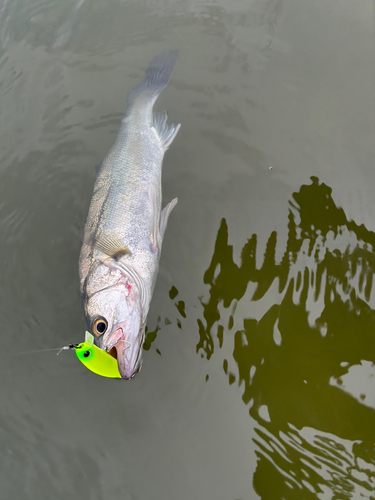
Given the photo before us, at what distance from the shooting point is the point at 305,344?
331cm

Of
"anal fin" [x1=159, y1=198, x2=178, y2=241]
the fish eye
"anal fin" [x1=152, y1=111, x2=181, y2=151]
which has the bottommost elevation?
the fish eye

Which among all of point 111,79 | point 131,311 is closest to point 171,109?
point 111,79

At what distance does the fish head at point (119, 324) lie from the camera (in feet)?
9.31

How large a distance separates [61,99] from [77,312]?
2.91 metres

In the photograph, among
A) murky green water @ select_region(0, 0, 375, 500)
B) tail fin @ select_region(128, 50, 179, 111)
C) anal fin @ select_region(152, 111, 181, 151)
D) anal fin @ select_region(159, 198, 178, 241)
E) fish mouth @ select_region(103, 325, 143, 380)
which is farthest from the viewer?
tail fin @ select_region(128, 50, 179, 111)

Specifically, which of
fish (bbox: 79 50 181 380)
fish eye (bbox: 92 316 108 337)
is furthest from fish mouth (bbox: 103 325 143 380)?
fish eye (bbox: 92 316 108 337)

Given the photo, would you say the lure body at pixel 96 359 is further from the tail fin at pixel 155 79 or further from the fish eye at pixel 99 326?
the tail fin at pixel 155 79

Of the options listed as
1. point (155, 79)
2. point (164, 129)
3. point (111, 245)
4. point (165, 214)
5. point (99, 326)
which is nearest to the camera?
point (99, 326)

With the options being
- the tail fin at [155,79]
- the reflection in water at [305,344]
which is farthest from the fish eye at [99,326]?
the tail fin at [155,79]

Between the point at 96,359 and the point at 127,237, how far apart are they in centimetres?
113

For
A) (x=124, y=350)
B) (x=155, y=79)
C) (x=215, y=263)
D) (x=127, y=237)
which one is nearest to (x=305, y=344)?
(x=215, y=263)

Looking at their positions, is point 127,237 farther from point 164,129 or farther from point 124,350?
point 164,129

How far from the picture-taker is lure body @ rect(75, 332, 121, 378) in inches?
111

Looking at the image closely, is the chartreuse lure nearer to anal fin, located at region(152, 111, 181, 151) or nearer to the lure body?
the lure body
